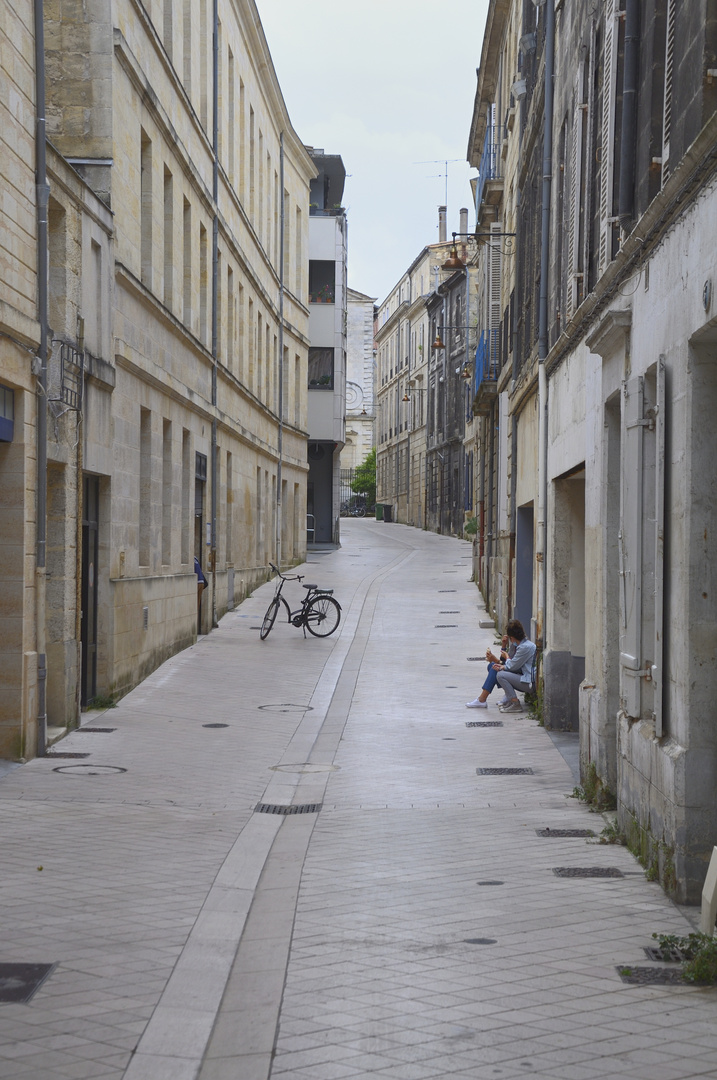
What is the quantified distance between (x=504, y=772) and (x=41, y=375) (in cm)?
551

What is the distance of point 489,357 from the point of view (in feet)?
83.5

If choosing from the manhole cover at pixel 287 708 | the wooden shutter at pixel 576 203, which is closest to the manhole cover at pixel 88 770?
the manhole cover at pixel 287 708

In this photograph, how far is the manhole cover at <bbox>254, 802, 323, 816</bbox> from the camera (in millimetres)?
9781

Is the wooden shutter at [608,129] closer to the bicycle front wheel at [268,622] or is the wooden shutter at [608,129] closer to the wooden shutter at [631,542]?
the wooden shutter at [631,542]

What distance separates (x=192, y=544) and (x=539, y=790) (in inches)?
485

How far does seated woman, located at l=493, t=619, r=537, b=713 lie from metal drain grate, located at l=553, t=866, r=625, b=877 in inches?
286

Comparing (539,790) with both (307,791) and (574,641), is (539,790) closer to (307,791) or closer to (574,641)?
(307,791)

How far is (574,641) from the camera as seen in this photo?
1395 cm

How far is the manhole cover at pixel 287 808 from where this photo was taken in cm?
978

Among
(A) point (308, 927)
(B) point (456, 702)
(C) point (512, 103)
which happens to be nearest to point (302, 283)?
(C) point (512, 103)

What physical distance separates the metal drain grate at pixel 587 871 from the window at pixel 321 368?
38.4 metres

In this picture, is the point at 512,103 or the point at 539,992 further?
the point at 512,103

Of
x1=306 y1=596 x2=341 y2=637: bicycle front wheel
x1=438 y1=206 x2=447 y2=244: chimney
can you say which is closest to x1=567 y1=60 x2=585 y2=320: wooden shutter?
x1=306 y1=596 x2=341 y2=637: bicycle front wheel

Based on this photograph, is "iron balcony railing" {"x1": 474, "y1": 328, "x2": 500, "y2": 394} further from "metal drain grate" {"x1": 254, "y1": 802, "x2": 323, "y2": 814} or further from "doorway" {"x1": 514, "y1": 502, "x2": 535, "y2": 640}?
"metal drain grate" {"x1": 254, "y1": 802, "x2": 323, "y2": 814}
